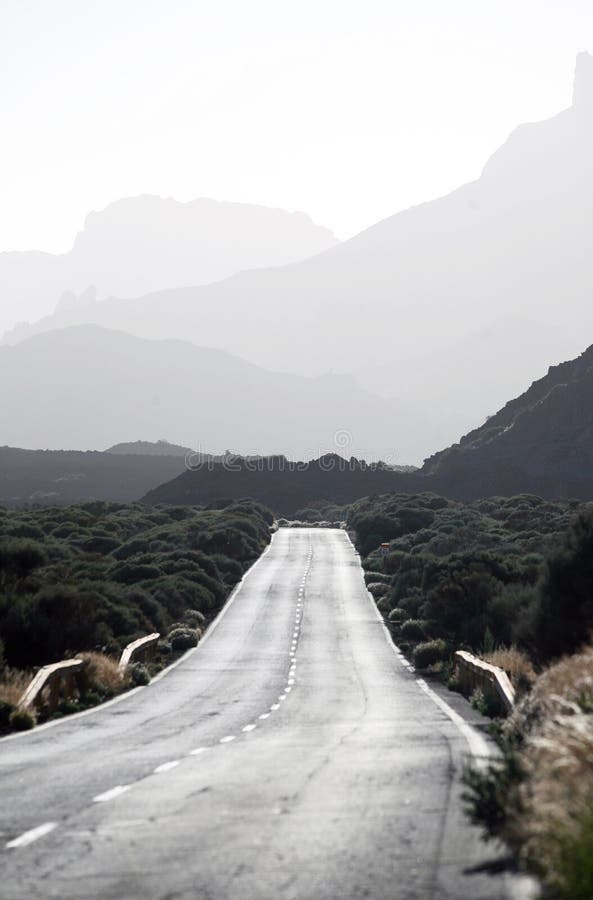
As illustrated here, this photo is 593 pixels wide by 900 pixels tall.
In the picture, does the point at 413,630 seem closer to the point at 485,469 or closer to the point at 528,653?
the point at 528,653

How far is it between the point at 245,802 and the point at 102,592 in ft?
100

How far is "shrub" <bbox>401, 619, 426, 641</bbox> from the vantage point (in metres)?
43.7

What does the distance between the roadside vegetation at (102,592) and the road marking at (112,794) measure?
324 inches

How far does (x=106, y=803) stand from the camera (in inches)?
447

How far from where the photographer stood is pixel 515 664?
85.1 feet

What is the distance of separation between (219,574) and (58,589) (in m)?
35.0

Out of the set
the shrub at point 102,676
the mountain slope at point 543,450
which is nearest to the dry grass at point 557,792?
the shrub at point 102,676

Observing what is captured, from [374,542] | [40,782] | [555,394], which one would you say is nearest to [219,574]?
[374,542]

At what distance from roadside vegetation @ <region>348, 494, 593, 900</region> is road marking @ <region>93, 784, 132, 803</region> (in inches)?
128

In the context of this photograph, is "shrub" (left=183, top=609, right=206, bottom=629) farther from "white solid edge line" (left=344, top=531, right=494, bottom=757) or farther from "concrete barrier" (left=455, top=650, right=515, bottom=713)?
"concrete barrier" (left=455, top=650, right=515, bottom=713)

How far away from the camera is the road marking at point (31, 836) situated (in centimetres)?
938

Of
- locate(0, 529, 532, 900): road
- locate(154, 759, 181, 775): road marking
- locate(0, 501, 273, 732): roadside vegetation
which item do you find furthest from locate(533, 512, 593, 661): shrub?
locate(154, 759, 181, 775): road marking

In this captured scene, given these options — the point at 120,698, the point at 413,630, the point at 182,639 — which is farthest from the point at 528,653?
the point at 182,639

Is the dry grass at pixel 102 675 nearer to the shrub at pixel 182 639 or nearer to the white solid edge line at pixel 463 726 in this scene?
the white solid edge line at pixel 463 726
